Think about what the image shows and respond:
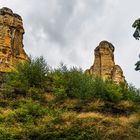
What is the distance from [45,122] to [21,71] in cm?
819

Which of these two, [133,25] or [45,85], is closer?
[133,25]

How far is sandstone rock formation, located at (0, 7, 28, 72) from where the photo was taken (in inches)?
1548

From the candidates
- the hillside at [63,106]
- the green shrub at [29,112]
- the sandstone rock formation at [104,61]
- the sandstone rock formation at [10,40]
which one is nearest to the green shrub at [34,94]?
the hillside at [63,106]

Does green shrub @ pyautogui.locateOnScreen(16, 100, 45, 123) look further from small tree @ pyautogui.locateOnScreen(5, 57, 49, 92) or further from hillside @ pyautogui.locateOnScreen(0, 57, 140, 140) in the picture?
small tree @ pyautogui.locateOnScreen(5, 57, 49, 92)

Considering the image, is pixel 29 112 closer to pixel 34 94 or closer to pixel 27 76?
pixel 34 94

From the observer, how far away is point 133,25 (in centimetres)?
2775

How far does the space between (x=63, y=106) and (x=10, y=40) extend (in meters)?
10.0

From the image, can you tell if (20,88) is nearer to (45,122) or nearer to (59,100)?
(59,100)

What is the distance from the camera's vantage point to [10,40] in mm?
40562

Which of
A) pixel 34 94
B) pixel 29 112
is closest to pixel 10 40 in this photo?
pixel 34 94

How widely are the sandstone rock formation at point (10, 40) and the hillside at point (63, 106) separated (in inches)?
116

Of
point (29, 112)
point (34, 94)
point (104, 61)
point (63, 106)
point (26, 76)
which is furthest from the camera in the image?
point (104, 61)

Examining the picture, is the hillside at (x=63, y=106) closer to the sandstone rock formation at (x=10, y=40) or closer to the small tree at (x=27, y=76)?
the small tree at (x=27, y=76)

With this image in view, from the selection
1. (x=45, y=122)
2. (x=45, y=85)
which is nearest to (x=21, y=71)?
(x=45, y=85)
